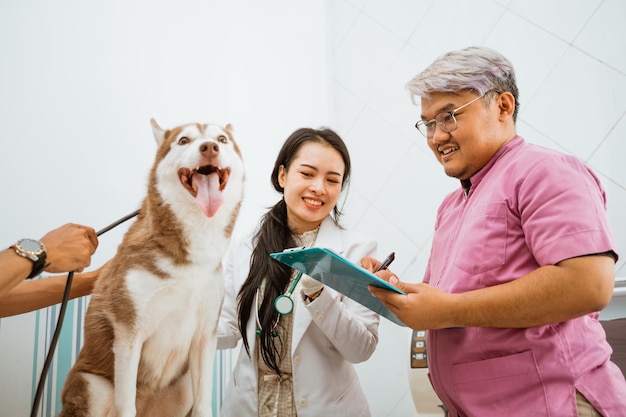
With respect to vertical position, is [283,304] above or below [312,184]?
below

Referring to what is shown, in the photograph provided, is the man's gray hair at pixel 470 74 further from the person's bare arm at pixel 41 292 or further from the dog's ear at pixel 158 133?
the person's bare arm at pixel 41 292

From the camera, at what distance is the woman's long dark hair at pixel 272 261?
132 centimetres

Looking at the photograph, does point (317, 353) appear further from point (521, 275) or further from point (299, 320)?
point (521, 275)

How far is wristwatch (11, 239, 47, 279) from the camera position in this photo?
0.87 m

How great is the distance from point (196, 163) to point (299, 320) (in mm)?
489

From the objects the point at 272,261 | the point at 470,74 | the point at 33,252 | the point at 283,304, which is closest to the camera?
the point at 33,252

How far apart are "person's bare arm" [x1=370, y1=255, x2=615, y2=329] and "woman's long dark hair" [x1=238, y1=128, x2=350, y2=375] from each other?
41cm

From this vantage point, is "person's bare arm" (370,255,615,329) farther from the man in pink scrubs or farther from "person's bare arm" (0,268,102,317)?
"person's bare arm" (0,268,102,317)

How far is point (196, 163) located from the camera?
106 centimetres

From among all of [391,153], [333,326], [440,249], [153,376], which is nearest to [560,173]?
[440,249]

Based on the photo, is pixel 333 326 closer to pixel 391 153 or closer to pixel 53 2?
pixel 53 2

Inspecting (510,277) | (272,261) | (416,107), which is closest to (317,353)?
(272,261)

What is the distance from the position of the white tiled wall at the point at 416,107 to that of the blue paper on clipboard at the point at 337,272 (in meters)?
1.15

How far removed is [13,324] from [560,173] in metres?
0.99
